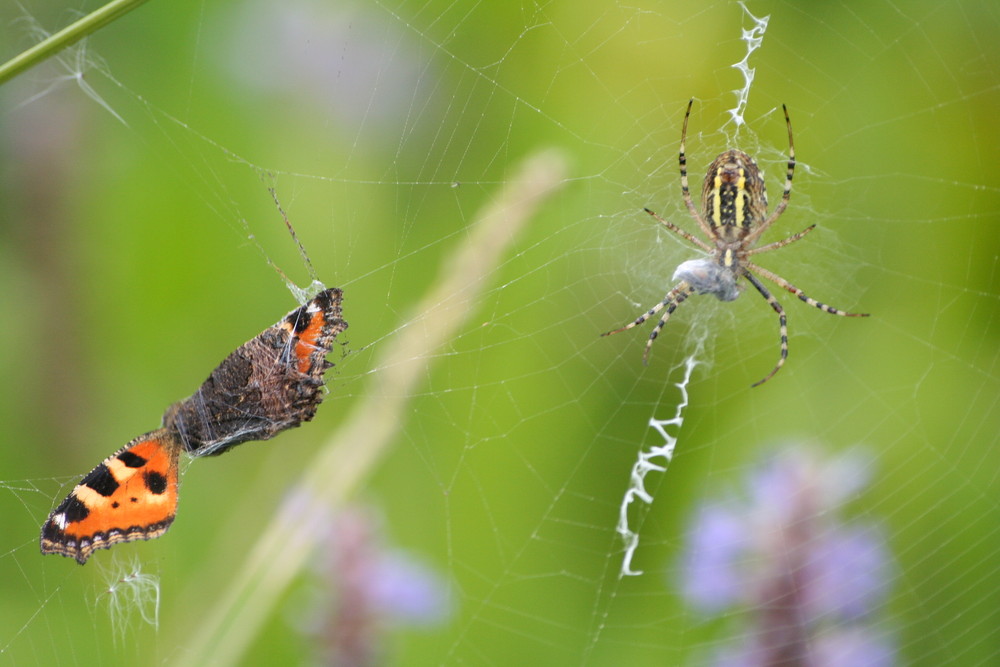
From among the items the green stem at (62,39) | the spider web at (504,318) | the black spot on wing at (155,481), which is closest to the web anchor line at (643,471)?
the spider web at (504,318)

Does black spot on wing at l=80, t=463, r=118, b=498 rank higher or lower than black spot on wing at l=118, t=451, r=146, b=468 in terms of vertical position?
lower

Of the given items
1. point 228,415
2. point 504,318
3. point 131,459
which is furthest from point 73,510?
point 504,318

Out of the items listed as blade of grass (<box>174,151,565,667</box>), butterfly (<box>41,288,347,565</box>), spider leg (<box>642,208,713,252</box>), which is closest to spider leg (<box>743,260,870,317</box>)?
spider leg (<box>642,208,713,252</box>)

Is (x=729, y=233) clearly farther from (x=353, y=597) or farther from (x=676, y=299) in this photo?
(x=353, y=597)

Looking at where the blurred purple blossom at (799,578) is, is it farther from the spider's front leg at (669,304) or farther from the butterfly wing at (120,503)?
the butterfly wing at (120,503)

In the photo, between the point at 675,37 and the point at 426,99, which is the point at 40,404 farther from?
the point at 675,37

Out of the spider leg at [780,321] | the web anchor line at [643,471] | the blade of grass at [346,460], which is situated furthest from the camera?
the spider leg at [780,321]

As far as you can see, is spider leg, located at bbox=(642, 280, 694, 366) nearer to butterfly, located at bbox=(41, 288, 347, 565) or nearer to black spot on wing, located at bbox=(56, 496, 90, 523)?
butterfly, located at bbox=(41, 288, 347, 565)
